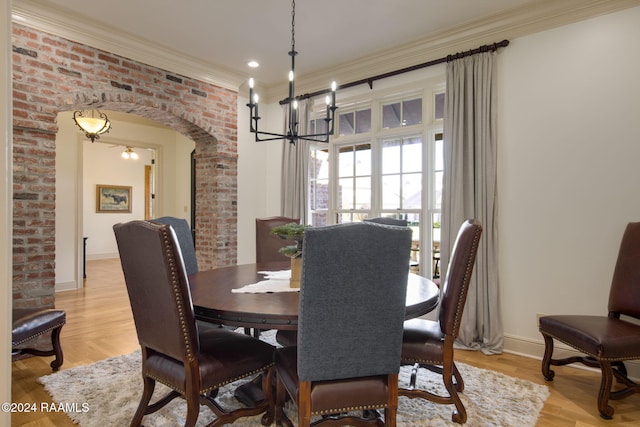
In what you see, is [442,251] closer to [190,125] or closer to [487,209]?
[487,209]

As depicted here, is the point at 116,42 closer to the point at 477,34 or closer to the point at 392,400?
the point at 477,34

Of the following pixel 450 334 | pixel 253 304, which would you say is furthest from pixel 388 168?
pixel 253 304

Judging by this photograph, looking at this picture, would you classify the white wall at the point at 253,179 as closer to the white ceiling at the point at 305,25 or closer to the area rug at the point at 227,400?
the white ceiling at the point at 305,25

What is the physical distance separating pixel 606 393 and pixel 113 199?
1019cm

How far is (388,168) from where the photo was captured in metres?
4.09

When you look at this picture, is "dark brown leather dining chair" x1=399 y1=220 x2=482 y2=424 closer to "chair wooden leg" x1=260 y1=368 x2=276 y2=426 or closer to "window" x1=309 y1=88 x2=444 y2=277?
"chair wooden leg" x1=260 y1=368 x2=276 y2=426

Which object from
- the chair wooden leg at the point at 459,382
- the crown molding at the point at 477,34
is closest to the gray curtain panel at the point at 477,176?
the crown molding at the point at 477,34

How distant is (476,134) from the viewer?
10.8ft

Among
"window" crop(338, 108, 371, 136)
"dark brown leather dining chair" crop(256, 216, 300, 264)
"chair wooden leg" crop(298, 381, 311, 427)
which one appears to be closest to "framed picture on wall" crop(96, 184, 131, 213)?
"window" crop(338, 108, 371, 136)

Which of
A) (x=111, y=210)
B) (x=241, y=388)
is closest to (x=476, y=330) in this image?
(x=241, y=388)

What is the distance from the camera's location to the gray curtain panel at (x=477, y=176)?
320 cm

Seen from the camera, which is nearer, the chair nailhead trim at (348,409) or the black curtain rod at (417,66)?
the chair nailhead trim at (348,409)

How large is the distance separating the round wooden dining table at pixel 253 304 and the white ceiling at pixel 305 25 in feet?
7.23

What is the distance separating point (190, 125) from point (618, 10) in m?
4.05
